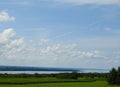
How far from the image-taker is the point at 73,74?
139 metres

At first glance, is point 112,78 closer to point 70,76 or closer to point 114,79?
point 114,79

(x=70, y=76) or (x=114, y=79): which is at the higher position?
(x=70, y=76)

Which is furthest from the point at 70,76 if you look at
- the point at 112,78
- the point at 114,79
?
the point at 112,78

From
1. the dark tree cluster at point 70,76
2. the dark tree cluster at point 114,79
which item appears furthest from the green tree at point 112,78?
the dark tree cluster at point 70,76

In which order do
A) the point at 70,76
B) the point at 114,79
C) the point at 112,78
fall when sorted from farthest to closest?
the point at 70,76 < the point at 114,79 < the point at 112,78

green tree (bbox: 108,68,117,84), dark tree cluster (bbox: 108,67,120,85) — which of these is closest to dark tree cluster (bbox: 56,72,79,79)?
green tree (bbox: 108,68,117,84)

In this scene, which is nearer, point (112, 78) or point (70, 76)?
point (112, 78)

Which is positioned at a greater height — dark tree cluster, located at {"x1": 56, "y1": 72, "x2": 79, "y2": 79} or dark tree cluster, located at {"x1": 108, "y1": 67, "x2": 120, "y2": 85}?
dark tree cluster, located at {"x1": 56, "y1": 72, "x2": 79, "y2": 79}

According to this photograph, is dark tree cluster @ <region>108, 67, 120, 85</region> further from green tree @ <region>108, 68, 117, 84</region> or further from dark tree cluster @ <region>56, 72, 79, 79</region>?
dark tree cluster @ <region>56, 72, 79, 79</region>

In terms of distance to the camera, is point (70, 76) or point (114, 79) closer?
point (114, 79)

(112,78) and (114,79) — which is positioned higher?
(112,78)

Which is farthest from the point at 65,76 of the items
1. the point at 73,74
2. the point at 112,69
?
the point at 112,69

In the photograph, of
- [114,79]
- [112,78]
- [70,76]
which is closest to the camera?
[112,78]

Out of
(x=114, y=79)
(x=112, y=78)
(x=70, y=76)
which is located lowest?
(x=114, y=79)
